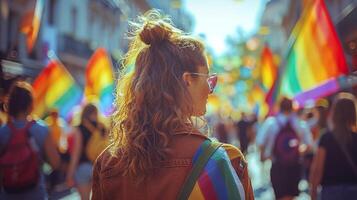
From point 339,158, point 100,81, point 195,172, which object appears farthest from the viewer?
point 100,81

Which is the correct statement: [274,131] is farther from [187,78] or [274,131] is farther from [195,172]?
[195,172]

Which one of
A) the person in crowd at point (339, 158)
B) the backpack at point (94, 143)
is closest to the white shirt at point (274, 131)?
the backpack at point (94, 143)

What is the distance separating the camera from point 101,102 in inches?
430

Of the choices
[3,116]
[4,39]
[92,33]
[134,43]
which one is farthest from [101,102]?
[92,33]

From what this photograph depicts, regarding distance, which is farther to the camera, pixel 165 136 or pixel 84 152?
pixel 84 152

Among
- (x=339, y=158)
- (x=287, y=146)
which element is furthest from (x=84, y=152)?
(x=339, y=158)

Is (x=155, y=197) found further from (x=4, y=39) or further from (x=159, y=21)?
(x=4, y=39)

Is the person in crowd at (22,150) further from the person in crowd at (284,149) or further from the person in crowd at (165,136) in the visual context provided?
the person in crowd at (284,149)

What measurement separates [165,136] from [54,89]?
8390mm

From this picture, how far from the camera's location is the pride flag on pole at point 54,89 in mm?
9984

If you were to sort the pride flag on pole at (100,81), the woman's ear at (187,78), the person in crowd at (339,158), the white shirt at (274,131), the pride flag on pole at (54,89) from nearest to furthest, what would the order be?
the woman's ear at (187,78)
the person in crowd at (339,158)
the white shirt at (274,131)
the pride flag on pole at (54,89)
the pride flag on pole at (100,81)

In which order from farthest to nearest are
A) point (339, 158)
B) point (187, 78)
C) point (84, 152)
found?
point (84, 152)
point (339, 158)
point (187, 78)

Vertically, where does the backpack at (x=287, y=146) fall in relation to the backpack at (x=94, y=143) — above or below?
below

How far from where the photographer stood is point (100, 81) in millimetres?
11250
